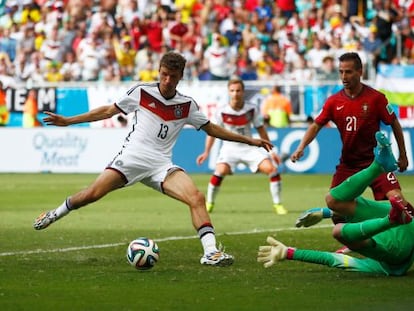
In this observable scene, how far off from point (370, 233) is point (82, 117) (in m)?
3.31

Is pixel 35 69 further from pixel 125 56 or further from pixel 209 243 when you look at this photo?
pixel 209 243

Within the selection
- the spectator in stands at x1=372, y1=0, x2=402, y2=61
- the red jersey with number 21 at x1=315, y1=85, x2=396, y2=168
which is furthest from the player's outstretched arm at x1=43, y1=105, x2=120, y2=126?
the spectator in stands at x1=372, y1=0, x2=402, y2=61

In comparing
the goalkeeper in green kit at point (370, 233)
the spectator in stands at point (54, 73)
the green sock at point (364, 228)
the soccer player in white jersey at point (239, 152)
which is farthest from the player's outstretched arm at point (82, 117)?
the spectator in stands at point (54, 73)

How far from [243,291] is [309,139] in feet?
10.4

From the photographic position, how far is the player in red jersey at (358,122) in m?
11.8

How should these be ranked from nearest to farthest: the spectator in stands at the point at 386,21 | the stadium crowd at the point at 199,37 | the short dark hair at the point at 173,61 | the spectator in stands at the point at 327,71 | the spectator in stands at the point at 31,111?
the short dark hair at the point at 173,61 → the spectator in stands at the point at 327,71 → the spectator in stands at the point at 31,111 → the spectator in stands at the point at 386,21 → the stadium crowd at the point at 199,37

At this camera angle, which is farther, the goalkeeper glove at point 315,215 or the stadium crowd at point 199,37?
the stadium crowd at point 199,37

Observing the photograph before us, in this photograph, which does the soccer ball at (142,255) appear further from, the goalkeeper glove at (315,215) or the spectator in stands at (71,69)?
the spectator in stands at (71,69)

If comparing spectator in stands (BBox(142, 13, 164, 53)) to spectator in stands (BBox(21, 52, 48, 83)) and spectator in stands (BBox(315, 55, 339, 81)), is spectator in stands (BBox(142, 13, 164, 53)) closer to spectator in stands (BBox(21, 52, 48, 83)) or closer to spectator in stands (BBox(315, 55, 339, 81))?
spectator in stands (BBox(21, 52, 48, 83))

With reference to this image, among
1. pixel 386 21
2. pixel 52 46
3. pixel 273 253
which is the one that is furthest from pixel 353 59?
pixel 52 46

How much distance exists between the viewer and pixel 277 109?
1117 inches

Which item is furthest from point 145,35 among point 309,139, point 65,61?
point 309,139

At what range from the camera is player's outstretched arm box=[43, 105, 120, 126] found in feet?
37.3

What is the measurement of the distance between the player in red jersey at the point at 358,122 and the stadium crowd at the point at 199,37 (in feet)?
54.8
